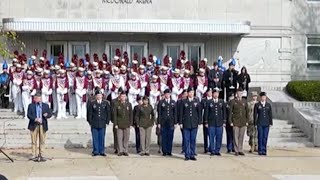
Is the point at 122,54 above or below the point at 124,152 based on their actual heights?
above

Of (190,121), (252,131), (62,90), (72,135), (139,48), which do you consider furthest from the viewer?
(139,48)

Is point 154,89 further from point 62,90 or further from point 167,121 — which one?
point 167,121

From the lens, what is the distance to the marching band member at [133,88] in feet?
71.8

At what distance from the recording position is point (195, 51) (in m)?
28.4

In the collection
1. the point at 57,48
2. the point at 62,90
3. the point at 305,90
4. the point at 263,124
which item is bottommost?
the point at 263,124

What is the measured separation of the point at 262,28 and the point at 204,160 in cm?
1289

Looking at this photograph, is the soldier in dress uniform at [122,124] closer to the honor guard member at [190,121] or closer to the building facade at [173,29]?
the honor guard member at [190,121]

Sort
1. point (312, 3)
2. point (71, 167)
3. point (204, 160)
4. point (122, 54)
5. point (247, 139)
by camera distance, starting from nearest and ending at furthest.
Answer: point (71, 167)
point (204, 160)
point (247, 139)
point (122, 54)
point (312, 3)

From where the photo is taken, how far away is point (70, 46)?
90.5ft

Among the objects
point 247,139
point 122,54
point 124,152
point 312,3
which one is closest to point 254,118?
point 247,139

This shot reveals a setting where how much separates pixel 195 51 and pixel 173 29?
227 centimetres

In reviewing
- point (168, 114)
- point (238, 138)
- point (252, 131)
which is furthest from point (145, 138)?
point (252, 131)

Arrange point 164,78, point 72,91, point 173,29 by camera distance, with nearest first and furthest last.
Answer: point 164,78, point 72,91, point 173,29

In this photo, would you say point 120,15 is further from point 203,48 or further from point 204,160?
point 204,160
